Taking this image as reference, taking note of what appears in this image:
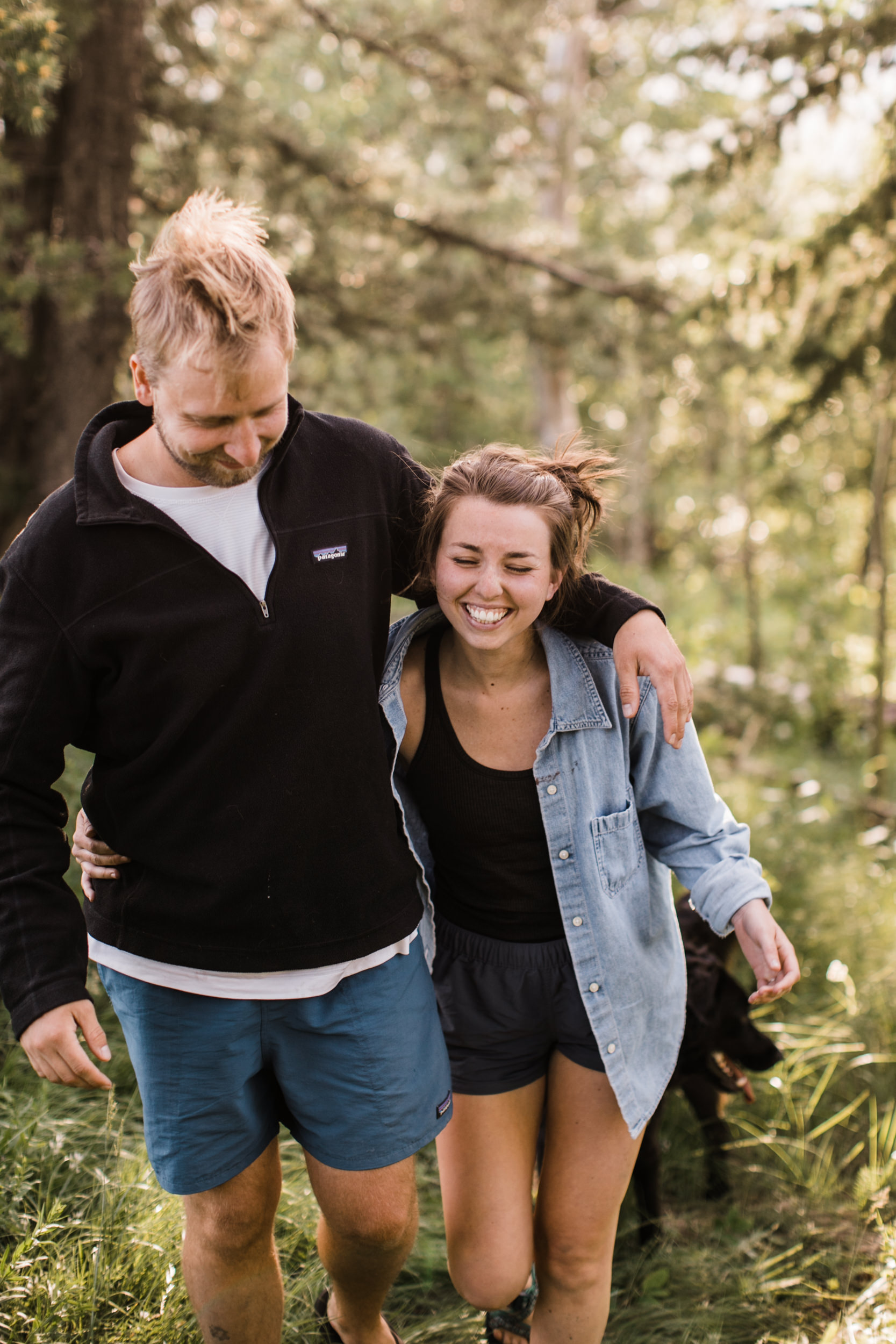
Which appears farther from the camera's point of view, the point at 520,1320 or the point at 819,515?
the point at 819,515

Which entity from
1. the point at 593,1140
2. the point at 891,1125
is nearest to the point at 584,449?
the point at 593,1140

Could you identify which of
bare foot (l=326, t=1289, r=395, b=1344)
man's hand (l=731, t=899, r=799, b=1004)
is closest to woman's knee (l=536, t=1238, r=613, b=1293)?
bare foot (l=326, t=1289, r=395, b=1344)

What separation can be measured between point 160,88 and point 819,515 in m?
10.5

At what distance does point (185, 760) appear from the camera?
1.90 meters

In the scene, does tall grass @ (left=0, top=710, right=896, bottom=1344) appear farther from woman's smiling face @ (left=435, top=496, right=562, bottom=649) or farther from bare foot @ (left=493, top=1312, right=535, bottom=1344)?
woman's smiling face @ (left=435, top=496, right=562, bottom=649)

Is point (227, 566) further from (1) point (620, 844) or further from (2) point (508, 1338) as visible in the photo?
(2) point (508, 1338)

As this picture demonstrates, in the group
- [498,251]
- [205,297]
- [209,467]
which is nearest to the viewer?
[205,297]

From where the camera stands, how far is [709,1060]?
3.13m

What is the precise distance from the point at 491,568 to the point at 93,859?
1.05 m

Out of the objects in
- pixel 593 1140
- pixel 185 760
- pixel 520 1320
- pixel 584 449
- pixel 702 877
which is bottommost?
pixel 520 1320

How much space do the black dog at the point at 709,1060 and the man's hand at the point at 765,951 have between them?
0.93 m

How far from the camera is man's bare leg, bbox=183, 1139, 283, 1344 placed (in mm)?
2088

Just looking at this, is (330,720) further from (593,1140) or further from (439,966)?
(593,1140)

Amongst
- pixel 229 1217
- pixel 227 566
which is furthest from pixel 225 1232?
pixel 227 566
